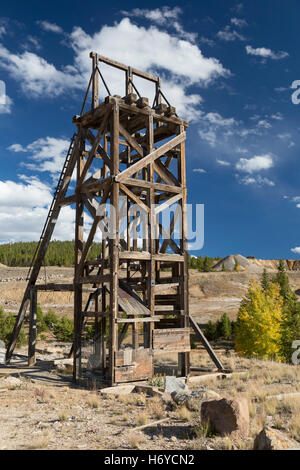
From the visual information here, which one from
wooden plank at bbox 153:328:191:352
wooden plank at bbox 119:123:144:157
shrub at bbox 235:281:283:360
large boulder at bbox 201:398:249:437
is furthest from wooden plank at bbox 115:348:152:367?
shrub at bbox 235:281:283:360

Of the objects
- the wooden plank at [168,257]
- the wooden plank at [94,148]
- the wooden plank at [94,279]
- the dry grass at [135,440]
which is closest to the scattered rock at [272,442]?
the dry grass at [135,440]

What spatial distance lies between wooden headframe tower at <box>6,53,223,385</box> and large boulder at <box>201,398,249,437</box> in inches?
230

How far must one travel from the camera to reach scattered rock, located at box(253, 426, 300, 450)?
279 inches

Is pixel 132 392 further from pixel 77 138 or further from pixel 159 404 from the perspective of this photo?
pixel 77 138

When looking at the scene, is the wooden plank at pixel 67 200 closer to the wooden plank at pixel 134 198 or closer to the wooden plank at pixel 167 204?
the wooden plank at pixel 134 198

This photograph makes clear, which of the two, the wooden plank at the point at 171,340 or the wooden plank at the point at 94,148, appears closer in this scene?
the wooden plank at the point at 171,340

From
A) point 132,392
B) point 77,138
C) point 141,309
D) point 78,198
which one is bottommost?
point 132,392

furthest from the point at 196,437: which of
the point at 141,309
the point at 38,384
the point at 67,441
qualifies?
the point at 38,384

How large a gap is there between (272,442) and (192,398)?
412 cm

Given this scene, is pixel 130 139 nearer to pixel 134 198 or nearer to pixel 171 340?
pixel 134 198

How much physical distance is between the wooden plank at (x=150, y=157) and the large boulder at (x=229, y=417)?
28.5 ft

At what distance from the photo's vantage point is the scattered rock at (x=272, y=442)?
279 inches
